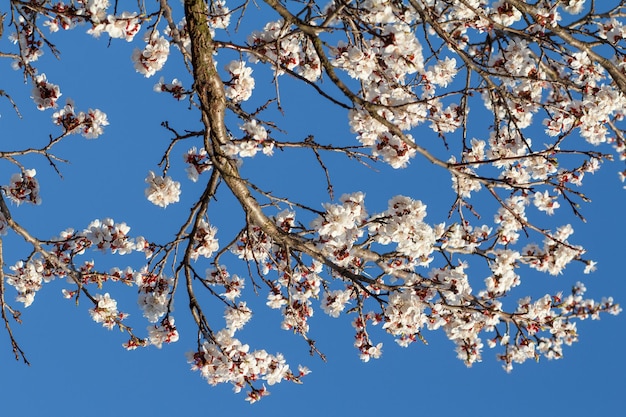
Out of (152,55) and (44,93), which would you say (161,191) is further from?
(44,93)

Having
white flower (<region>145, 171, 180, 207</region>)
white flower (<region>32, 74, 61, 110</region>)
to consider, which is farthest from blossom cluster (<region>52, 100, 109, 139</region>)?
white flower (<region>145, 171, 180, 207</region>)

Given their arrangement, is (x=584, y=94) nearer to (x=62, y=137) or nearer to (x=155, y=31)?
(x=155, y=31)

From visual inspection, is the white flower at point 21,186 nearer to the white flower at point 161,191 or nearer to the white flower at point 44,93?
the white flower at point 44,93

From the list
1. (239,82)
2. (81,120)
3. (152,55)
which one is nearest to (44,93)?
(81,120)

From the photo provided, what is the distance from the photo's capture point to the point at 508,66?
22.4ft

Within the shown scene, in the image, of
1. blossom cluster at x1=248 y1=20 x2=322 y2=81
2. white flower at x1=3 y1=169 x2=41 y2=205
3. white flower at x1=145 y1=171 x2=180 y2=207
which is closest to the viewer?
white flower at x1=145 y1=171 x2=180 y2=207

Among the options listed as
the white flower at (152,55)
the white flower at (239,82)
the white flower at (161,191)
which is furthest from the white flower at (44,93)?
the white flower at (239,82)

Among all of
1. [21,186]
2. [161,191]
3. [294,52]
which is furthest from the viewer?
[294,52]

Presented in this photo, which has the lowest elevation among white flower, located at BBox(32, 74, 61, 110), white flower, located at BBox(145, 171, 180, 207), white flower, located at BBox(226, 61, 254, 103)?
white flower, located at BBox(145, 171, 180, 207)

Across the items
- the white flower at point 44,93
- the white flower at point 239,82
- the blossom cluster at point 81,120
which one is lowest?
the white flower at point 239,82

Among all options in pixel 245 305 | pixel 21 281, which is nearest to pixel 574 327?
pixel 245 305

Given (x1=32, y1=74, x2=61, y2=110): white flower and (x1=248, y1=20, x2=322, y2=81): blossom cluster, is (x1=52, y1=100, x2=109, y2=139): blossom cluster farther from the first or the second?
(x1=248, y1=20, x2=322, y2=81): blossom cluster

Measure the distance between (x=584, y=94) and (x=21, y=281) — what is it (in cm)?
590

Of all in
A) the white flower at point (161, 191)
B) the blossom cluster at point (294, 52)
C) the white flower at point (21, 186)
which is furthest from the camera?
the blossom cluster at point (294, 52)
